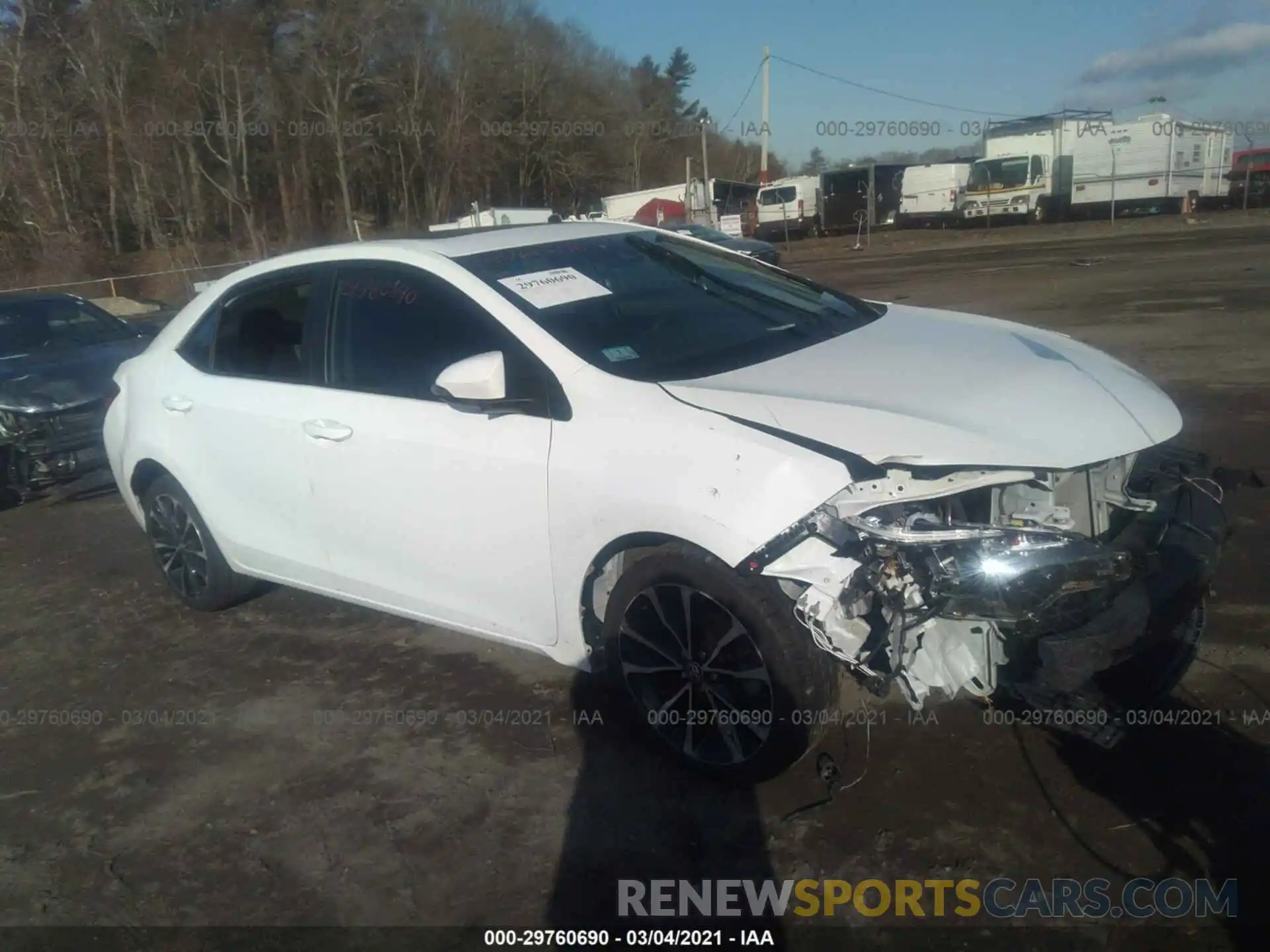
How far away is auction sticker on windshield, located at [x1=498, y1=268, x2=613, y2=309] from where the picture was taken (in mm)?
3689

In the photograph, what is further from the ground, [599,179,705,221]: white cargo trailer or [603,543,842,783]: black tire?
[599,179,705,221]: white cargo trailer

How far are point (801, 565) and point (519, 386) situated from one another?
119 cm

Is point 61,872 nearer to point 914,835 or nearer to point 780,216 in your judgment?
point 914,835

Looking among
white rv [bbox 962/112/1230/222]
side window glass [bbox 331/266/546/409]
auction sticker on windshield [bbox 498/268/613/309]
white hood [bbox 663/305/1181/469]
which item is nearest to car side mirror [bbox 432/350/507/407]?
side window glass [bbox 331/266/546/409]

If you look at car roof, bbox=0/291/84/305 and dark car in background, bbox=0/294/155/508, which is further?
car roof, bbox=0/291/84/305

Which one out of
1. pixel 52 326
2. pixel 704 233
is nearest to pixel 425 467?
pixel 52 326

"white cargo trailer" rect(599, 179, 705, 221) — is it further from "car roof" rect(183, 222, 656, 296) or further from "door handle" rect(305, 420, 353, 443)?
"door handle" rect(305, 420, 353, 443)

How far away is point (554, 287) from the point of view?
3785 mm

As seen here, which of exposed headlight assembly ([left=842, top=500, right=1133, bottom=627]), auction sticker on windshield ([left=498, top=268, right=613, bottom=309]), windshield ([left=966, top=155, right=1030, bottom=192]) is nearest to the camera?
exposed headlight assembly ([left=842, top=500, right=1133, bottom=627])

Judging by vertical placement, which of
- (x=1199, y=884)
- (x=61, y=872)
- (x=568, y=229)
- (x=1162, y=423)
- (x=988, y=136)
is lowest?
(x=61, y=872)

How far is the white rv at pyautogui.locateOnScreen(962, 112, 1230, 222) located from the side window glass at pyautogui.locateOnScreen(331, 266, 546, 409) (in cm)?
3072

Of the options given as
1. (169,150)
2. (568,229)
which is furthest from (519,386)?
(169,150)

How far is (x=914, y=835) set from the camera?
9.91 feet

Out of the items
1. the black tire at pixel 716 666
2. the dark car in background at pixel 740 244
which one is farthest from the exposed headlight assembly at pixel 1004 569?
Result: the dark car in background at pixel 740 244
